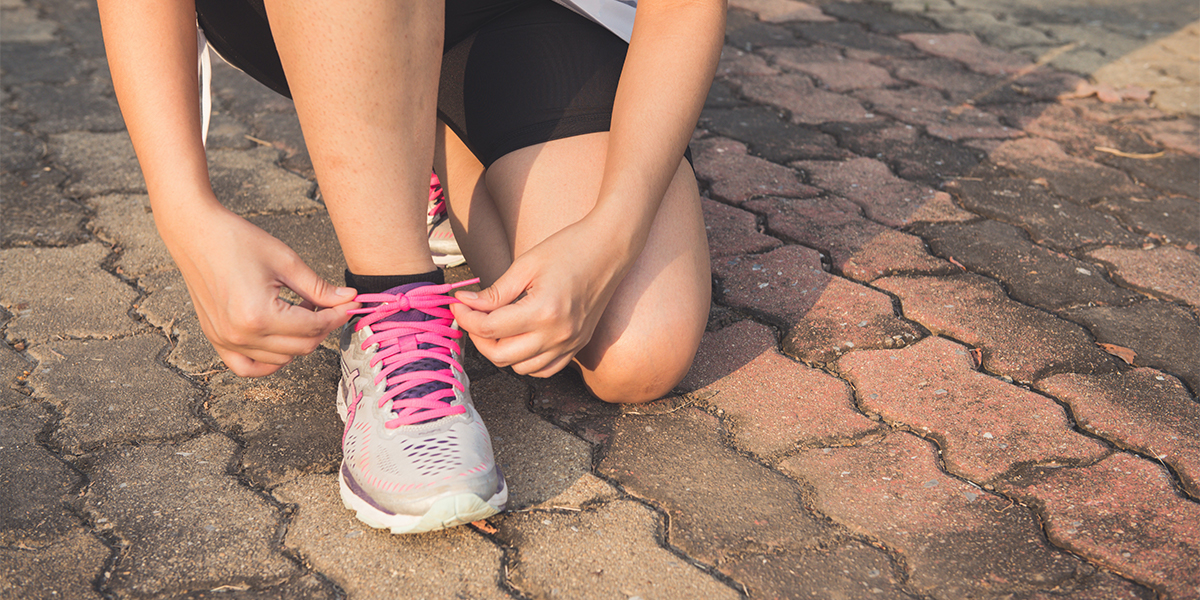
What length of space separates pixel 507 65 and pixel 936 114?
168 centimetres

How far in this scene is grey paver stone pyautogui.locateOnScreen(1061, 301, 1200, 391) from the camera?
158 cm

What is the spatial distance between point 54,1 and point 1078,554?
380 centimetres

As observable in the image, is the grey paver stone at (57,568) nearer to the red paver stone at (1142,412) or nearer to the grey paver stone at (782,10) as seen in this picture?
the red paver stone at (1142,412)

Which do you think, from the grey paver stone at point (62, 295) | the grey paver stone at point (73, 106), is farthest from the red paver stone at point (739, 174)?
the grey paver stone at point (73, 106)

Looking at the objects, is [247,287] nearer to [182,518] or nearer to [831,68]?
[182,518]

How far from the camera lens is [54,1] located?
136 inches

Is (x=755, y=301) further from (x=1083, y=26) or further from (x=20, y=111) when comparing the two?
(x=1083, y=26)

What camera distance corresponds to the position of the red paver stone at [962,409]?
4.39 feet

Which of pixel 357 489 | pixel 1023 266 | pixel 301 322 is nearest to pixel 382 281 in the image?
pixel 301 322

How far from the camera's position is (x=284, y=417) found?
137cm

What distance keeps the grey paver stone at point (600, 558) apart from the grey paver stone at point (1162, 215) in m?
1.54

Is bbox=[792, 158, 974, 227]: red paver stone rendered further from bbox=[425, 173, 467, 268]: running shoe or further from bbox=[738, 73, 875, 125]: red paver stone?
bbox=[425, 173, 467, 268]: running shoe

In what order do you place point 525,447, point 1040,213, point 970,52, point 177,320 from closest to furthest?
point 525,447
point 177,320
point 1040,213
point 970,52

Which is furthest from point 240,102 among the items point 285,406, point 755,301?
point 755,301
